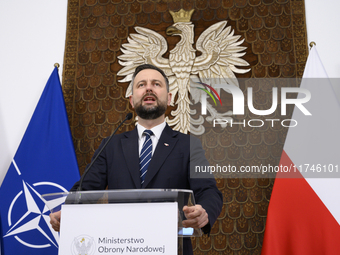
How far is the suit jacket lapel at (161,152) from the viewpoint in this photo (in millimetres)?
1470

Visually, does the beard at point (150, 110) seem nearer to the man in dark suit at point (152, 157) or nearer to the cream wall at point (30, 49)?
the man in dark suit at point (152, 157)

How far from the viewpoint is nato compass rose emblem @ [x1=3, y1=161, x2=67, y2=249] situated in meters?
2.22

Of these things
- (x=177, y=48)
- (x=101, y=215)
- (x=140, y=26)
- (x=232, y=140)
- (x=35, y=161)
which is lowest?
(x=101, y=215)

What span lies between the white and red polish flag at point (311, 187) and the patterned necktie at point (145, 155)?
43.2 inches

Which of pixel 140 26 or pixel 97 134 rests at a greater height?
pixel 140 26

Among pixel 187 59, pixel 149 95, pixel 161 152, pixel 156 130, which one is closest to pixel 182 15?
pixel 187 59

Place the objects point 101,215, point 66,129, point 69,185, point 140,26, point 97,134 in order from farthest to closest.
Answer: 1. point 140,26
2. point 97,134
3. point 66,129
4. point 69,185
5. point 101,215

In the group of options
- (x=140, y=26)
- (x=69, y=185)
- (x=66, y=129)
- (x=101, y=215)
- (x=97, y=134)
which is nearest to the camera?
(x=101, y=215)

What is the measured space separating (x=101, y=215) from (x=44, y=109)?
1.83 metres

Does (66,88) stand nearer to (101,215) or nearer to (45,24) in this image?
(45,24)

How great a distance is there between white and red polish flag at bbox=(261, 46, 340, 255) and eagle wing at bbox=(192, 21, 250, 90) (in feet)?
2.00

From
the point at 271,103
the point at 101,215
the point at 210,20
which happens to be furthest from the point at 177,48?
the point at 101,215

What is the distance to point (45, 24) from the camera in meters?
2.97

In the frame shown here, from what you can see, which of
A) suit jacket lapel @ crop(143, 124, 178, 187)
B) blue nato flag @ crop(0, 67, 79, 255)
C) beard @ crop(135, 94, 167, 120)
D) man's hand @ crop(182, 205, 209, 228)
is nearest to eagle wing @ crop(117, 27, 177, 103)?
blue nato flag @ crop(0, 67, 79, 255)
